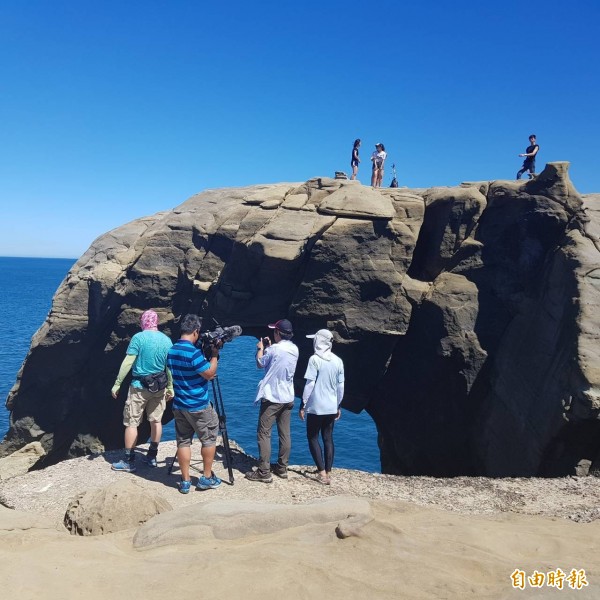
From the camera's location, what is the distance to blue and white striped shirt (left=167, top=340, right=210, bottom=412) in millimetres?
7559

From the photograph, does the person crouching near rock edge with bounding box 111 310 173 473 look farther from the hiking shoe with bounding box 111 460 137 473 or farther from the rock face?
the rock face

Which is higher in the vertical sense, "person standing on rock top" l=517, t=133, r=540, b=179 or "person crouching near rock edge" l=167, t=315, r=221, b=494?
"person standing on rock top" l=517, t=133, r=540, b=179

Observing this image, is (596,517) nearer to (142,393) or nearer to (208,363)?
(208,363)

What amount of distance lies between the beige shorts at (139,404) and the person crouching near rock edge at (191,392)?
1103mm

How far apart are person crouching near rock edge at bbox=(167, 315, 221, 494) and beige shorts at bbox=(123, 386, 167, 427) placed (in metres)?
1.10

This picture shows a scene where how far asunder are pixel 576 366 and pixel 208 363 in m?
7.19

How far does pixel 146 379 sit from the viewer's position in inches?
338

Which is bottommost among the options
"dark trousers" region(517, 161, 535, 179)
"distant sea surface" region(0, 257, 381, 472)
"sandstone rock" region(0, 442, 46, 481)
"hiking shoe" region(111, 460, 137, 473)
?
"distant sea surface" region(0, 257, 381, 472)

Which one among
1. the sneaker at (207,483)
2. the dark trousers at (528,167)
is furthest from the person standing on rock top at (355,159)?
the sneaker at (207,483)

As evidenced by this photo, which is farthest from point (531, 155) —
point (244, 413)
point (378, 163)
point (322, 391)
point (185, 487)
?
point (244, 413)

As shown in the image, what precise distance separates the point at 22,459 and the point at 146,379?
1263cm

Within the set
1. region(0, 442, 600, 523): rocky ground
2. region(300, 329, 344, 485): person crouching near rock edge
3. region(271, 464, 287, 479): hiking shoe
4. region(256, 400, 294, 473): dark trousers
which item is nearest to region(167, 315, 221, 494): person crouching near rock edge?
region(0, 442, 600, 523): rocky ground

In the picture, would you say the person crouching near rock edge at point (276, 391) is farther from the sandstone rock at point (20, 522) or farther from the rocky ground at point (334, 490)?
the sandstone rock at point (20, 522)

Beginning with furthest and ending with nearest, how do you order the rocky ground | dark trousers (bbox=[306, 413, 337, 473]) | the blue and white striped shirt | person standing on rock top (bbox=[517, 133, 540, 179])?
person standing on rock top (bbox=[517, 133, 540, 179]) → dark trousers (bbox=[306, 413, 337, 473]) → the rocky ground → the blue and white striped shirt
